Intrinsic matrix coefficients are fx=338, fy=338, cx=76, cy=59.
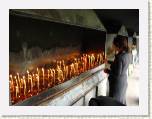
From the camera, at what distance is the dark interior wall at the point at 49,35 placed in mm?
1931

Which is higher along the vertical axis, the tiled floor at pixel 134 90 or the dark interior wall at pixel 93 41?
the dark interior wall at pixel 93 41

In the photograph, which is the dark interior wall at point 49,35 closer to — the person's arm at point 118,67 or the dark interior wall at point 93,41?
the dark interior wall at point 93,41

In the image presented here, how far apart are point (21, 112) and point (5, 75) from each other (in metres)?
0.24

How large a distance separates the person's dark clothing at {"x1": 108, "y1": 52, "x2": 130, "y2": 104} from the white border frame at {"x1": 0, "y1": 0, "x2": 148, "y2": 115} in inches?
4.0

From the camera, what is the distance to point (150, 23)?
82.9 inches

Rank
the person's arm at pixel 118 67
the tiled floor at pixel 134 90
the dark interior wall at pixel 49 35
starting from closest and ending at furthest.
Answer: the dark interior wall at pixel 49 35 < the tiled floor at pixel 134 90 < the person's arm at pixel 118 67

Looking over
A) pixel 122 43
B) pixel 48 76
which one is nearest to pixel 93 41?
pixel 122 43

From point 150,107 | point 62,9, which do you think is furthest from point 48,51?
point 150,107

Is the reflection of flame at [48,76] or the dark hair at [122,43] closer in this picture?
the reflection of flame at [48,76]
